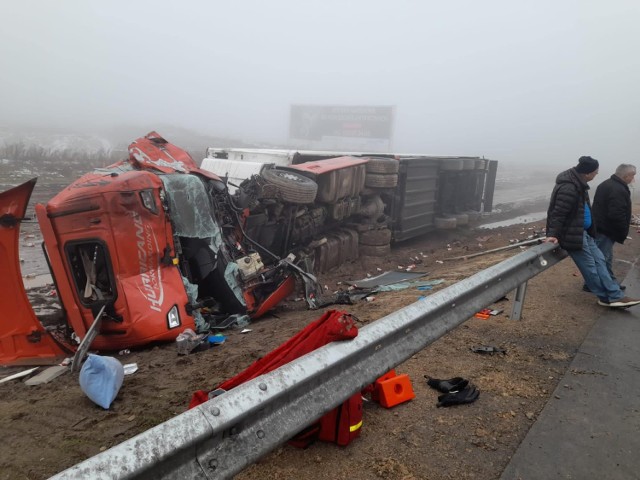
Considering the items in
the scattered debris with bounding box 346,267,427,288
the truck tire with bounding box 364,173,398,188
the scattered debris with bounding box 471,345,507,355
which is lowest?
the scattered debris with bounding box 346,267,427,288

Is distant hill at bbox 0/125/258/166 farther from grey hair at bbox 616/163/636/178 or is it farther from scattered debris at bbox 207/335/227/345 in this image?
grey hair at bbox 616/163/636/178

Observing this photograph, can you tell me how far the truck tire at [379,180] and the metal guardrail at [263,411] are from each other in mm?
6034

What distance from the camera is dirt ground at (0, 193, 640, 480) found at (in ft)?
6.62

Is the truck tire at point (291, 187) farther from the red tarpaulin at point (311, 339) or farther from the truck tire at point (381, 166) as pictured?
the red tarpaulin at point (311, 339)

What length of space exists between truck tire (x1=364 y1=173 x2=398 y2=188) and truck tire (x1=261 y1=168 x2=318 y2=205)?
6.01 ft

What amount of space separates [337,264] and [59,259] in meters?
4.31

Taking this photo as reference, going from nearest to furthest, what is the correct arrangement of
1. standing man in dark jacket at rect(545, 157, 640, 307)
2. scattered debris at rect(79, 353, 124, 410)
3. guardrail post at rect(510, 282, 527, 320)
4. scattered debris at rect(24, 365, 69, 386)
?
scattered debris at rect(79, 353, 124, 410) < scattered debris at rect(24, 365, 69, 386) < guardrail post at rect(510, 282, 527, 320) < standing man in dark jacket at rect(545, 157, 640, 307)

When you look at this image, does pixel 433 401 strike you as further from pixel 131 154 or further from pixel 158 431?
pixel 131 154

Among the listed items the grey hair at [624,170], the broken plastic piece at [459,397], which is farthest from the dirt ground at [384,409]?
the grey hair at [624,170]

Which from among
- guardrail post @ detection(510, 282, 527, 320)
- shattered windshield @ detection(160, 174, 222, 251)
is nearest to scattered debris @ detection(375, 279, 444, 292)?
guardrail post @ detection(510, 282, 527, 320)

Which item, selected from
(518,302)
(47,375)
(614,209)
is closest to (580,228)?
(518,302)

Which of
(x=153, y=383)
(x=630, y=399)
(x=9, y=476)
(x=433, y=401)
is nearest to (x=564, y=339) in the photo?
(x=630, y=399)

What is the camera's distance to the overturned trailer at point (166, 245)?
13.6ft

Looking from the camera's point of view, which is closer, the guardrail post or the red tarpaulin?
the red tarpaulin
